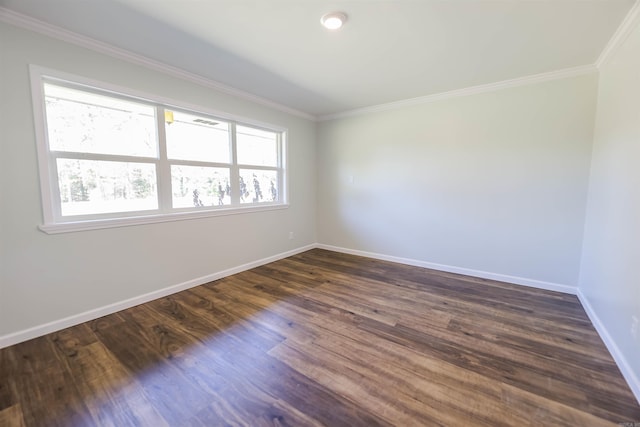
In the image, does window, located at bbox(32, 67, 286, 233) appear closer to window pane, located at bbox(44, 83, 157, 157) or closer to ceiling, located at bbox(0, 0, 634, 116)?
window pane, located at bbox(44, 83, 157, 157)

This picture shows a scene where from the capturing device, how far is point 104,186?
2420mm

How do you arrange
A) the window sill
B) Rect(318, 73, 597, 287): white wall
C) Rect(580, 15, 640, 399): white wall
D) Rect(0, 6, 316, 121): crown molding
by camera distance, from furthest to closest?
Rect(318, 73, 597, 287): white wall < the window sill < Rect(0, 6, 316, 121): crown molding < Rect(580, 15, 640, 399): white wall

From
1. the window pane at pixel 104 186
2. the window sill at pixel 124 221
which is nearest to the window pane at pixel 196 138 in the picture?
the window pane at pixel 104 186

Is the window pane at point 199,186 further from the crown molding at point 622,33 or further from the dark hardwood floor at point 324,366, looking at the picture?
the crown molding at point 622,33

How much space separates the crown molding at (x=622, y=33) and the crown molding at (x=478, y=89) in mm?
204

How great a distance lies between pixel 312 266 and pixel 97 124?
3002 mm

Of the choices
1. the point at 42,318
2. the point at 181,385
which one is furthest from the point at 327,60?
the point at 42,318

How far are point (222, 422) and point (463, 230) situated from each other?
11.2 ft

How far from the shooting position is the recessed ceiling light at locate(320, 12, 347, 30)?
184 centimetres

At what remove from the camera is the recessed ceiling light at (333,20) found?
6.03 feet

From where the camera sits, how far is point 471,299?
2.78 m

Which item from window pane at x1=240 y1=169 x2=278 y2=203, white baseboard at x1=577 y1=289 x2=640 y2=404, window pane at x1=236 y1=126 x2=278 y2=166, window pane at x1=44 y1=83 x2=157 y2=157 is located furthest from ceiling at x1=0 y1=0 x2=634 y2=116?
white baseboard at x1=577 y1=289 x2=640 y2=404

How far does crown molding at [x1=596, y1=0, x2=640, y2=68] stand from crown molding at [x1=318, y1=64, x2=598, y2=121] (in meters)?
0.20

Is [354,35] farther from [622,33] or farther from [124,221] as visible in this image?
[124,221]
